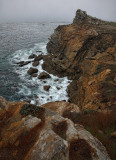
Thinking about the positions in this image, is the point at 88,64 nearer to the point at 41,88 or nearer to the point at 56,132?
the point at 41,88

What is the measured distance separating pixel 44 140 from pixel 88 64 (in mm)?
23332

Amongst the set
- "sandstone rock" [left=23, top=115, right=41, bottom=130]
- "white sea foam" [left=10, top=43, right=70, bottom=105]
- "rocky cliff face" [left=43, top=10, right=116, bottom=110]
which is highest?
"sandstone rock" [left=23, top=115, right=41, bottom=130]

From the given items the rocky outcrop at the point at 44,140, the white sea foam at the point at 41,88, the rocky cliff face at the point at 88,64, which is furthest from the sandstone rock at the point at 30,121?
the white sea foam at the point at 41,88

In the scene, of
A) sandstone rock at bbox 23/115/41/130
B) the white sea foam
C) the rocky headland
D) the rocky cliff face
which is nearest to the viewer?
the rocky headland

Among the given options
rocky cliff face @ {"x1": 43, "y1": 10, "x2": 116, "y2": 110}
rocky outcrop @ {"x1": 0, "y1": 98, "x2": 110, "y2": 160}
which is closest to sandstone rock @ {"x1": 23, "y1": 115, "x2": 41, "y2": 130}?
rocky outcrop @ {"x1": 0, "y1": 98, "x2": 110, "y2": 160}

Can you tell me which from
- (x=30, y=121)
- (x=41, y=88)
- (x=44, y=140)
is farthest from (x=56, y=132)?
(x=41, y=88)

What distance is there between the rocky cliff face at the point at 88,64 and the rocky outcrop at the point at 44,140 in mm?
9452

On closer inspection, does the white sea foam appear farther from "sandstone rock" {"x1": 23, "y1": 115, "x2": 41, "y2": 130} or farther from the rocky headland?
"sandstone rock" {"x1": 23, "y1": 115, "x2": 41, "y2": 130}

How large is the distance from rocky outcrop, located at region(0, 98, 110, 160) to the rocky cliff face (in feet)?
31.0

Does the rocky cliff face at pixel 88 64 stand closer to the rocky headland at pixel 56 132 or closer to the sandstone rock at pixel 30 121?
the rocky headland at pixel 56 132

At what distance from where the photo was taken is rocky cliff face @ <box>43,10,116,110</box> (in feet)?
59.8

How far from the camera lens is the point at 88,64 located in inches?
1069

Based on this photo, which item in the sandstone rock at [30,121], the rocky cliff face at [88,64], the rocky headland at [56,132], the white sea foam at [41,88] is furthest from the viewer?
the white sea foam at [41,88]

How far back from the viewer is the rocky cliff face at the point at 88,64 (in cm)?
1823
